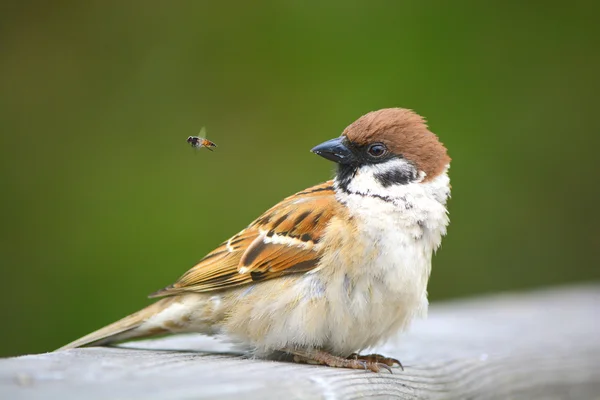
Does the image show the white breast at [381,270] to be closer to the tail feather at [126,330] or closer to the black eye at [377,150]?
the black eye at [377,150]

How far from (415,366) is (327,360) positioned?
0.28 m

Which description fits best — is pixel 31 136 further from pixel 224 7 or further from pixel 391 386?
pixel 391 386

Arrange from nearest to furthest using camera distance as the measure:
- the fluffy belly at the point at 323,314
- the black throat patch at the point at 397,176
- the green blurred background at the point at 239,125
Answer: the fluffy belly at the point at 323,314 < the black throat patch at the point at 397,176 < the green blurred background at the point at 239,125

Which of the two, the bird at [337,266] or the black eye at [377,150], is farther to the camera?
the black eye at [377,150]

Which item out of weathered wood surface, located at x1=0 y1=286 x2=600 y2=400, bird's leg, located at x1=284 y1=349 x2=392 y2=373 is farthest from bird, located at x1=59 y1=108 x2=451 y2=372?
weathered wood surface, located at x1=0 y1=286 x2=600 y2=400

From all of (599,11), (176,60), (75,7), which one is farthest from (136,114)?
(599,11)

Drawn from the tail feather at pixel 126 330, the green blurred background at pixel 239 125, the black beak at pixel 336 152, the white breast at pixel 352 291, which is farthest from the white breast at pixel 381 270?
the green blurred background at pixel 239 125

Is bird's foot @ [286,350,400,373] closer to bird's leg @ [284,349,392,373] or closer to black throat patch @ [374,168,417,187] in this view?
bird's leg @ [284,349,392,373]

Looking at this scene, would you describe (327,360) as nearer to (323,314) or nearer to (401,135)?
(323,314)

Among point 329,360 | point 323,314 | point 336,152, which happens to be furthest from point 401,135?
point 329,360

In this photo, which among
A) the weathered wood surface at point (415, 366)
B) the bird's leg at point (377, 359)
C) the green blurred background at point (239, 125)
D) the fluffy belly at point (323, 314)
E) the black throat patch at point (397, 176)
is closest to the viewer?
the weathered wood surface at point (415, 366)

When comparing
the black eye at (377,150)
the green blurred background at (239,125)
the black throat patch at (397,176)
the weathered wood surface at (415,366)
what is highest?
the green blurred background at (239,125)

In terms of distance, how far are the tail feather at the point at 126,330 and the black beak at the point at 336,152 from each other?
0.67 meters

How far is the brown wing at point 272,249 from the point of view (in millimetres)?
2592
